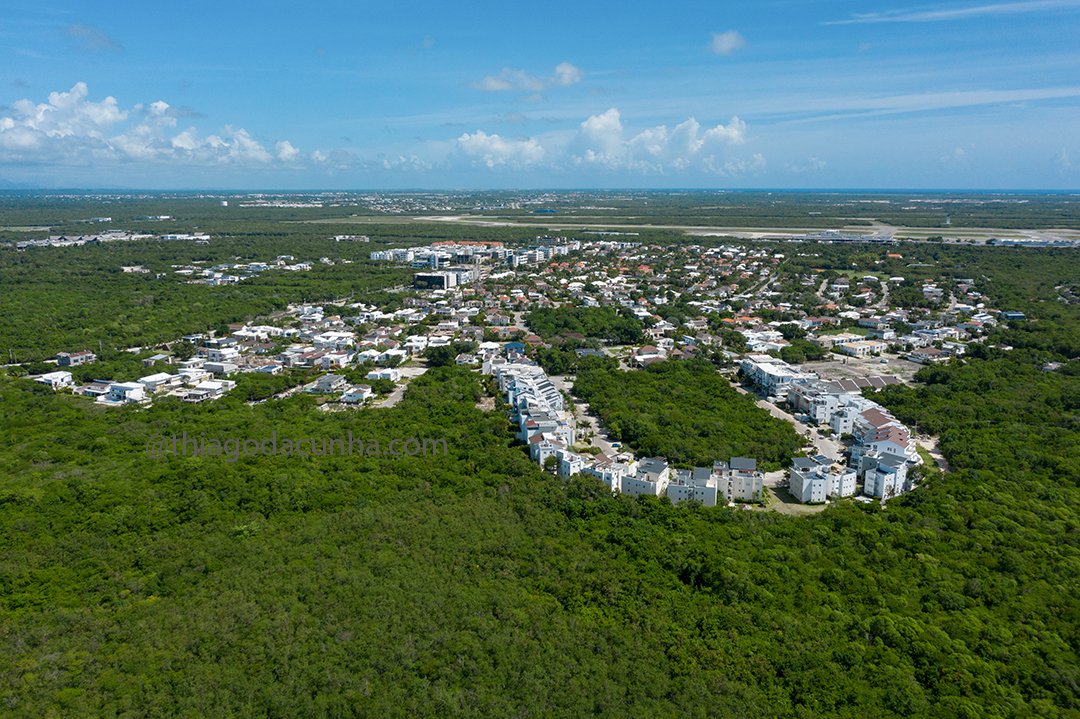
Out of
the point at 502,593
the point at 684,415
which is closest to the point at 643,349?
the point at 684,415

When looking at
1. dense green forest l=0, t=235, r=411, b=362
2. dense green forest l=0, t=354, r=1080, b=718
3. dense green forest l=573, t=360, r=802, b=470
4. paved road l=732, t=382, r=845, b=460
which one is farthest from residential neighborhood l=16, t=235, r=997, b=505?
dense green forest l=0, t=235, r=411, b=362

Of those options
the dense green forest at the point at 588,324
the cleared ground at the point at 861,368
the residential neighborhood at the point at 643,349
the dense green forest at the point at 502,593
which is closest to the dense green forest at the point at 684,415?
the residential neighborhood at the point at 643,349

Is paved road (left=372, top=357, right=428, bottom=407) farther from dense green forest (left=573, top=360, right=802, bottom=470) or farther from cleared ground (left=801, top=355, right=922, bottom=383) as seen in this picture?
cleared ground (left=801, top=355, right=922, bottom=383)

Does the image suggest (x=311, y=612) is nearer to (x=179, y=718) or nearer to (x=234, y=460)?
(x=179, y=718)

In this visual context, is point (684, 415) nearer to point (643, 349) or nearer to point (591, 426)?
point (591, 426)

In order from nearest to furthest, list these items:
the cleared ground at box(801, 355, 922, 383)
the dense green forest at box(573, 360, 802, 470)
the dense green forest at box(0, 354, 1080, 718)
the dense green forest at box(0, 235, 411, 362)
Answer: the dense green forest at box(0, 354, 1080, 718)
the dense green forest at box(573, 360, 802, 470)
the cleared ground at box(801, 355, 922, 383)
the dense green forest at box(0, 235, 411, 362)
